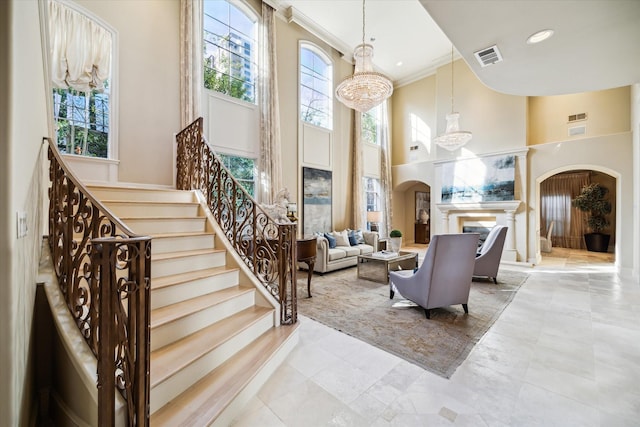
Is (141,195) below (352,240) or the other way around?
the other way around

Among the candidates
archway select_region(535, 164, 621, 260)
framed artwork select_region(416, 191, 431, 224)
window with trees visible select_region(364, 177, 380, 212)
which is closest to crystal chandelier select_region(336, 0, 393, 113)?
window with trees visible select_region(364, 177, 380, 212)

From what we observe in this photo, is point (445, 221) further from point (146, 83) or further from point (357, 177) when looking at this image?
point (146, 83)

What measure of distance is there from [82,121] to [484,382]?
5697 mm

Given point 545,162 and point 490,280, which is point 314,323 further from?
point 545,162

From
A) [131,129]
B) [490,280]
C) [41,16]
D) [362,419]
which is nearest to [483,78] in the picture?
[490,280]

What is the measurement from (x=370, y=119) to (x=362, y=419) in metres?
8.80

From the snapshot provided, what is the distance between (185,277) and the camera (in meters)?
2.35

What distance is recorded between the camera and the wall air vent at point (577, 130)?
20.7ft

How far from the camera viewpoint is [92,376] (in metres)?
1.31

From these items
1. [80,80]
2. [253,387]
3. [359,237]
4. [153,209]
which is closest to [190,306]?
[253,387]

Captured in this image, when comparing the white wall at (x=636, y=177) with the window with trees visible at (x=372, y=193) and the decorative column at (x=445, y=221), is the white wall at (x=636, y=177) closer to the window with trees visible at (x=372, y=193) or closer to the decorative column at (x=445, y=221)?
the decorative column at (x=445, y=221)

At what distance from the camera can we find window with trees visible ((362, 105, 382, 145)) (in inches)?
348

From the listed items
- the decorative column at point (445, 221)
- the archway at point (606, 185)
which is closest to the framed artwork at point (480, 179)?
the decorative column at point (445, 221)

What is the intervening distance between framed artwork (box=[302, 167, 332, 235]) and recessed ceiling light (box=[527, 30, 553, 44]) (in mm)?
4814
